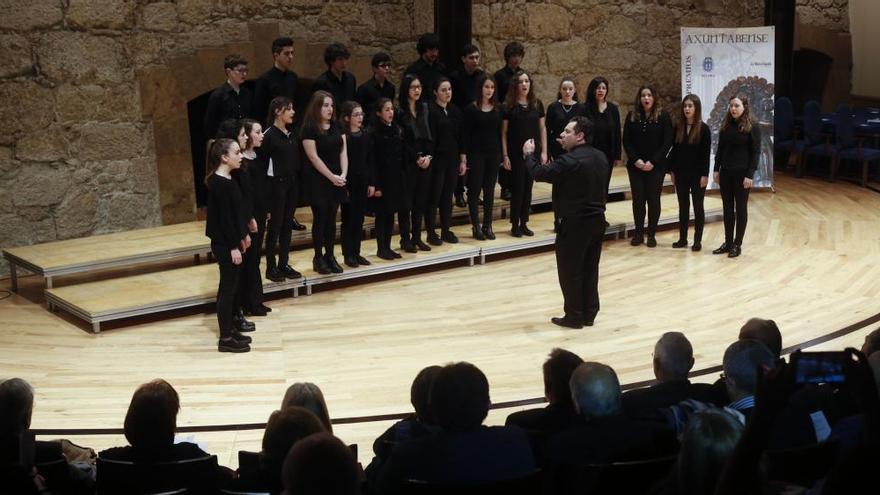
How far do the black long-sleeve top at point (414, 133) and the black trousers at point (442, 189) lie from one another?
8.7 inches

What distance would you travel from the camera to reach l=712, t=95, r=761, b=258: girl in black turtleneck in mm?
9242

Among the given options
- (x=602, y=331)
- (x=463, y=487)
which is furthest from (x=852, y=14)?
(x=463, y=487)

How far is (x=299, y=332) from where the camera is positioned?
7492 mm

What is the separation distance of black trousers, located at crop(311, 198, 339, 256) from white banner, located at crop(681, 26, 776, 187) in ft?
16.5

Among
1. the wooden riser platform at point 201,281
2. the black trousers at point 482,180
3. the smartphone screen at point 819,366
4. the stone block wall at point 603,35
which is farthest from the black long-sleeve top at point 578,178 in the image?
the smartphone screen at point 819,366

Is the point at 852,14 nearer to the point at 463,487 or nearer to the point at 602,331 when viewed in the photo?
the point at 602,331

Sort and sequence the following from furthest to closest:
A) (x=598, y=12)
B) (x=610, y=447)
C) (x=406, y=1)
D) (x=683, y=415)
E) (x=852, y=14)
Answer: (x=852, y=14)
(x=598, y=12)
(x=406, y=1)
(x=683, y=415)
(x=610, y=447)

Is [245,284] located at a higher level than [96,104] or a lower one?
lower

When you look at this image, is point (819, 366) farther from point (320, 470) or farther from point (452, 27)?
point (452, 27)

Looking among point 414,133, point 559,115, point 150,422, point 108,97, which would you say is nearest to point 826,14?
point 559,115

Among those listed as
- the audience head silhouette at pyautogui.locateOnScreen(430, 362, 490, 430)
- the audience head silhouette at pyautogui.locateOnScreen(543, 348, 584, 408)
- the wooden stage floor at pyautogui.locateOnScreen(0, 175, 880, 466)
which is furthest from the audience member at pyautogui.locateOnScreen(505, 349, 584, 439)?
the wooden stage floor at pyautogui.locateOnScreen(0, 175, 880, 466)

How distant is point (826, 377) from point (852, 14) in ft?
43.5

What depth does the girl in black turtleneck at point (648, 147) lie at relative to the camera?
959cm

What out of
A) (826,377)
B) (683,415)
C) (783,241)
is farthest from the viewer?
(783,241)
